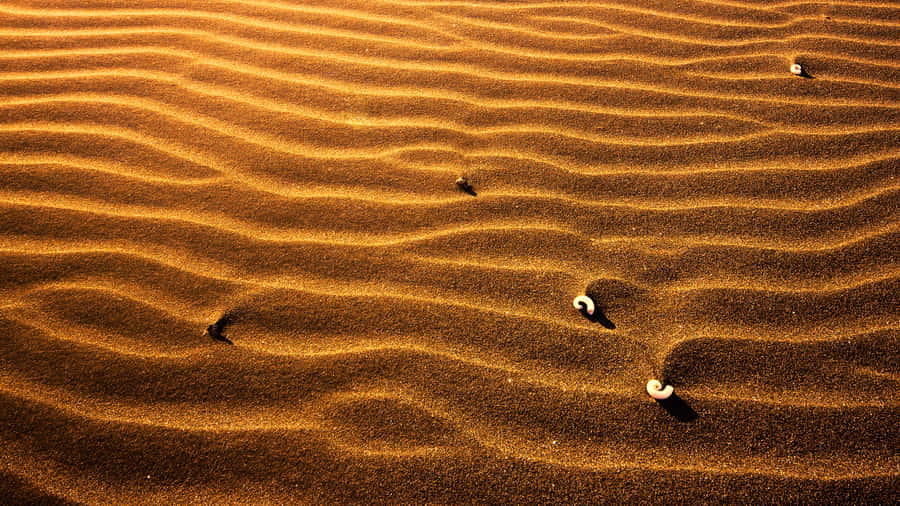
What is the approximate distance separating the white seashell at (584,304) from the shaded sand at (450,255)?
0.09 feet

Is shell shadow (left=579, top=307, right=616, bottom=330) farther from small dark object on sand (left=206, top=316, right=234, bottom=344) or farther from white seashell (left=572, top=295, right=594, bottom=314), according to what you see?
small dark object on sand (left=206, top=316, right=234, bottom=344)

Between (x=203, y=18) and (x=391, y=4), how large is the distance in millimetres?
1023

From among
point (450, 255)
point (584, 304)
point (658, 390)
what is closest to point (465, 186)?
point (450, 255)

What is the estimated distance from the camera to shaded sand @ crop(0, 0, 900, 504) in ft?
4.99

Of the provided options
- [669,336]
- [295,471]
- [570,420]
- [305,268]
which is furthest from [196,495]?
[669,336]

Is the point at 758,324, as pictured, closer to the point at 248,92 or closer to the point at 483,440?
the point at 483,440

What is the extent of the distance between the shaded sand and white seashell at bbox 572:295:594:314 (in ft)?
0.09

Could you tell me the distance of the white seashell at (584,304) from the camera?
5.86 ft

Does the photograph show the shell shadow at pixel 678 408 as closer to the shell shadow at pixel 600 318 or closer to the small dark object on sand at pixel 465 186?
the shell shadow at pixel 600 318

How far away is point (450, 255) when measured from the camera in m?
1.93

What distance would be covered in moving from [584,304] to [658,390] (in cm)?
36

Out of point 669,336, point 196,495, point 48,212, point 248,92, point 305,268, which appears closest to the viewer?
point 196,495

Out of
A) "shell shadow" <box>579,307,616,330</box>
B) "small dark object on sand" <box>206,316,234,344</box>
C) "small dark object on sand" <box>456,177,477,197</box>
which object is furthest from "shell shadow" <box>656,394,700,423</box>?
"small dark object on sand" <box>206,316,234,344</box>

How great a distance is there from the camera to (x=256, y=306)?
5.94 feet
